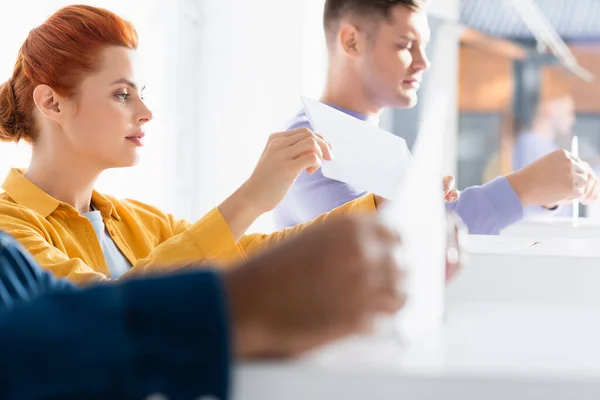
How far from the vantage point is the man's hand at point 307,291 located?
1.29ft

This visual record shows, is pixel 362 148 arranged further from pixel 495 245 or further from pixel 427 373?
pixel 427 373

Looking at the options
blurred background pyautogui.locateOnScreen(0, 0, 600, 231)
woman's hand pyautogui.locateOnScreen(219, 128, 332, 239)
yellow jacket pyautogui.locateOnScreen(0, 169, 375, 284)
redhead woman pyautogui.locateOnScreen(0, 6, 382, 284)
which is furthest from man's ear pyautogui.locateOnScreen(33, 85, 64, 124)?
A: blurred background pyautogui.locateOnScreen(0, 0, 600, 231)

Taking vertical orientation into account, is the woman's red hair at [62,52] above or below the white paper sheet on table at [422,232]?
above

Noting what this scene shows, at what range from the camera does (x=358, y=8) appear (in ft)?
6.11

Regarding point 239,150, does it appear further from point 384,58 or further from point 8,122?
point 8,122

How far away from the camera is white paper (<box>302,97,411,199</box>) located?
93 centimetres

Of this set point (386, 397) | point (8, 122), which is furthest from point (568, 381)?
point (8, 122)

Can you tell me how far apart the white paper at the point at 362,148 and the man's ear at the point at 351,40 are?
33.5 inches

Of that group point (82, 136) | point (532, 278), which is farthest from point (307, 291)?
point (82, 136)

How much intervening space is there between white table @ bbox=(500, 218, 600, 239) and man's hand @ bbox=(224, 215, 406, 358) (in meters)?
1.09

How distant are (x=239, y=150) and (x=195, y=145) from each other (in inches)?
8.5

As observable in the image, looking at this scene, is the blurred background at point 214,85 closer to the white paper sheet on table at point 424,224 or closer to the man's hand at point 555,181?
the man's hand at point 555,181

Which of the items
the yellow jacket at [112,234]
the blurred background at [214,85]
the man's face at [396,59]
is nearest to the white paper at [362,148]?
the yellow jacket at [112,234]

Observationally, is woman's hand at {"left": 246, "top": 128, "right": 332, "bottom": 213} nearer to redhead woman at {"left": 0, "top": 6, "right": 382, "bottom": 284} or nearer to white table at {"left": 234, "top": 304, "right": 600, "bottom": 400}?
redhead woman at {"left": 0, "top": 6, "right": 382, "bottom": 284}
